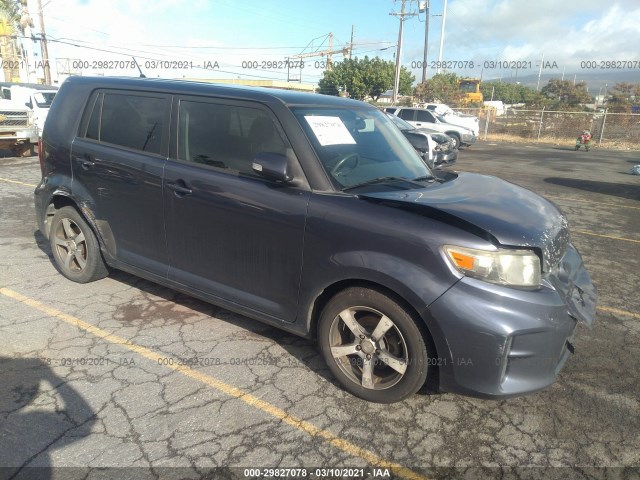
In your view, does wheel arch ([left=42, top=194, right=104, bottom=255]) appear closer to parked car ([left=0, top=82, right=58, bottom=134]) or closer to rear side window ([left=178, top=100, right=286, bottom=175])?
rear side window ([left=178, top=100, right=286, bottom=175])

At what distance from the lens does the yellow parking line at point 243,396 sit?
2.39 meters

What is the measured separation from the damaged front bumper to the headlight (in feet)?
0.17

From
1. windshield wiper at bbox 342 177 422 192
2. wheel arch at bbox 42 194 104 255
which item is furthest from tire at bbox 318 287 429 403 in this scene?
wheel arch at bbox 42 194 104 255

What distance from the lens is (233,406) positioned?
279 cm

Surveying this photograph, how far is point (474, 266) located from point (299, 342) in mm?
1625

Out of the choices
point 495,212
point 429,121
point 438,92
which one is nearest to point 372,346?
point 495,212

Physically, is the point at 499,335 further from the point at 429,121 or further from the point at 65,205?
the point at 429,121

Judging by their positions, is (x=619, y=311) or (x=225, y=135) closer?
(x=225, y=135)

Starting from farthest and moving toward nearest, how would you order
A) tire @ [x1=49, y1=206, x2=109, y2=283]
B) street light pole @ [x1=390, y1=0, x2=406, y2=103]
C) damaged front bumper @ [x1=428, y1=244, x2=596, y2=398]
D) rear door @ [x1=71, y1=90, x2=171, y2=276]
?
street light pole @ [x1=390, y1=0, x2=406, y2=103] < tire @ [x1=49, y1=206, x2=109, y2=283] < rear door @ [x1=71, y1=90, x2=171, y2=276] < damaged front bumper @ [x1=428, y1=244, x2=596, y2=398]

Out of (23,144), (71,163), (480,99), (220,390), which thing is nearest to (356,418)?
(220,390)

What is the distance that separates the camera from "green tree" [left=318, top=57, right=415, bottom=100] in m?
48.1

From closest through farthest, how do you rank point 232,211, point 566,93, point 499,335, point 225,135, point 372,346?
1. point 499,335
2. point 372,346
3. point 232,211
4. point 225,135
5. point 566,93

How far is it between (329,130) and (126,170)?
1682 millimetres

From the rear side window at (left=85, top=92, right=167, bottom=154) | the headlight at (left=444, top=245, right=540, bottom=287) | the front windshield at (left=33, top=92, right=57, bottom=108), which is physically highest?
the front windshield at (left=33, top=92, right=57, bottom=108)
